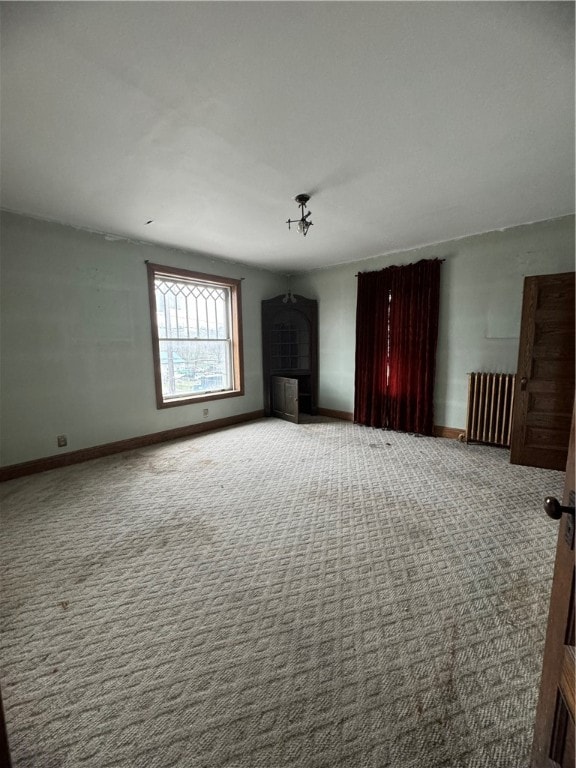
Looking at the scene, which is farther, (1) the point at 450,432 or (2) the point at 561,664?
(1) the point at 450,432

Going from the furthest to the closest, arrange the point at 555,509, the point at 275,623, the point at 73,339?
the point at 73,339 → the point at 275,623 → the point at 555,509

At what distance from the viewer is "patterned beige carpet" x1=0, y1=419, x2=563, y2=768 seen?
102 cm

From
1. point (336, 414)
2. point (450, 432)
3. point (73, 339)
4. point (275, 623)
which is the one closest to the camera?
point (275, 623)

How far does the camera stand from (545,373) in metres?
3.04

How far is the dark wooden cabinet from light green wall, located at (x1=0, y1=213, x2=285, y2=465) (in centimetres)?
159

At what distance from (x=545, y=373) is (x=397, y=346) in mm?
1717

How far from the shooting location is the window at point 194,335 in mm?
4122

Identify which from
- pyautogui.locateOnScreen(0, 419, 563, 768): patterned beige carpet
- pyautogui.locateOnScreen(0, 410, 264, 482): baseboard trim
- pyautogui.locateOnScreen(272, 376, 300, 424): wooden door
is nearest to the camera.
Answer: pyautogui.locateOnScreen(0, 419, 563, 768): patterned beige carpet

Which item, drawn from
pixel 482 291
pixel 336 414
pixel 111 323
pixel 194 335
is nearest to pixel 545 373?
pixel 482 291

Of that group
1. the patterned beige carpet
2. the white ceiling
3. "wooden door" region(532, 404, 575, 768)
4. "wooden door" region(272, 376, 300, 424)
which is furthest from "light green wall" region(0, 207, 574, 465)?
"wooden door" region(532, 404, 575, 768)

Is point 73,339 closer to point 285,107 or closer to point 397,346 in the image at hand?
point 285,107

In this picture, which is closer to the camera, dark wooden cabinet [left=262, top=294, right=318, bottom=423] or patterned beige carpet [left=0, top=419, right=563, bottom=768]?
patterned beige carpet [left=0, top=419, right=563, bottom=768]

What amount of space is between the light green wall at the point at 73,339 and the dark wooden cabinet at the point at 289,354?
1586mm

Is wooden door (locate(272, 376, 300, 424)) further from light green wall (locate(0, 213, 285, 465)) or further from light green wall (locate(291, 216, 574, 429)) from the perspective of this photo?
light green wall (locate(291, 216, 574, 429))
